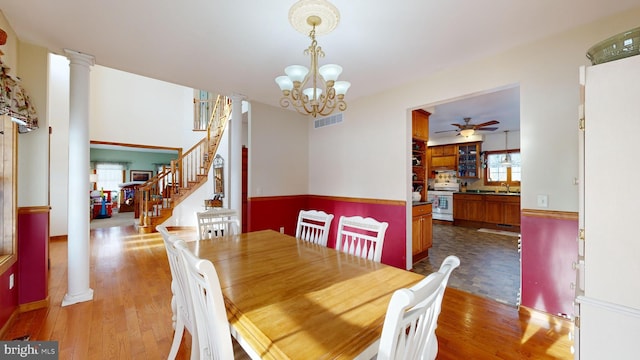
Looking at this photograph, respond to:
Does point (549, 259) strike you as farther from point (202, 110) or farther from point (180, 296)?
point (202, 110)

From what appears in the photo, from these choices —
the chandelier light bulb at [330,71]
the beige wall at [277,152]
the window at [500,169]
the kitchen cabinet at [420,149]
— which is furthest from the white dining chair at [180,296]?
the window at [500,169]

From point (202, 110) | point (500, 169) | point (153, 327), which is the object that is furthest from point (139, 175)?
point (500, 169)

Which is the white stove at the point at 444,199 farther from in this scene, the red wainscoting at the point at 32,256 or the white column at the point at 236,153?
the red wainscoting at the point at 32,256

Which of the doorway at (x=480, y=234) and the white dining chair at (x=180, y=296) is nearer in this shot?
the white dining chair at (x=180, y=296)

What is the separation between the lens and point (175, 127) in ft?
23.7

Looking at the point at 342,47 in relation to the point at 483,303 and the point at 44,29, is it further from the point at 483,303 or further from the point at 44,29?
the point at 483,303

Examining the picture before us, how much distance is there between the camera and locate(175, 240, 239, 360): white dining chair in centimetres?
87

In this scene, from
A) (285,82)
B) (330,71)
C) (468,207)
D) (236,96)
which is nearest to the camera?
(330,71)

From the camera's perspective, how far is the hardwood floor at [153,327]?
1788 millimetres

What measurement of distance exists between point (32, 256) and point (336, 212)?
355cm

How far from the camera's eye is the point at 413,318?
2.38ft

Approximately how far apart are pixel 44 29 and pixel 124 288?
2616 mm

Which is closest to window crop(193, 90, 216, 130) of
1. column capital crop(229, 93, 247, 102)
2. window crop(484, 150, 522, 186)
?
column capital crop(229, 93, 247, 102)

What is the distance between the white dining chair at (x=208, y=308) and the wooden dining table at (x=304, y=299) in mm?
71
